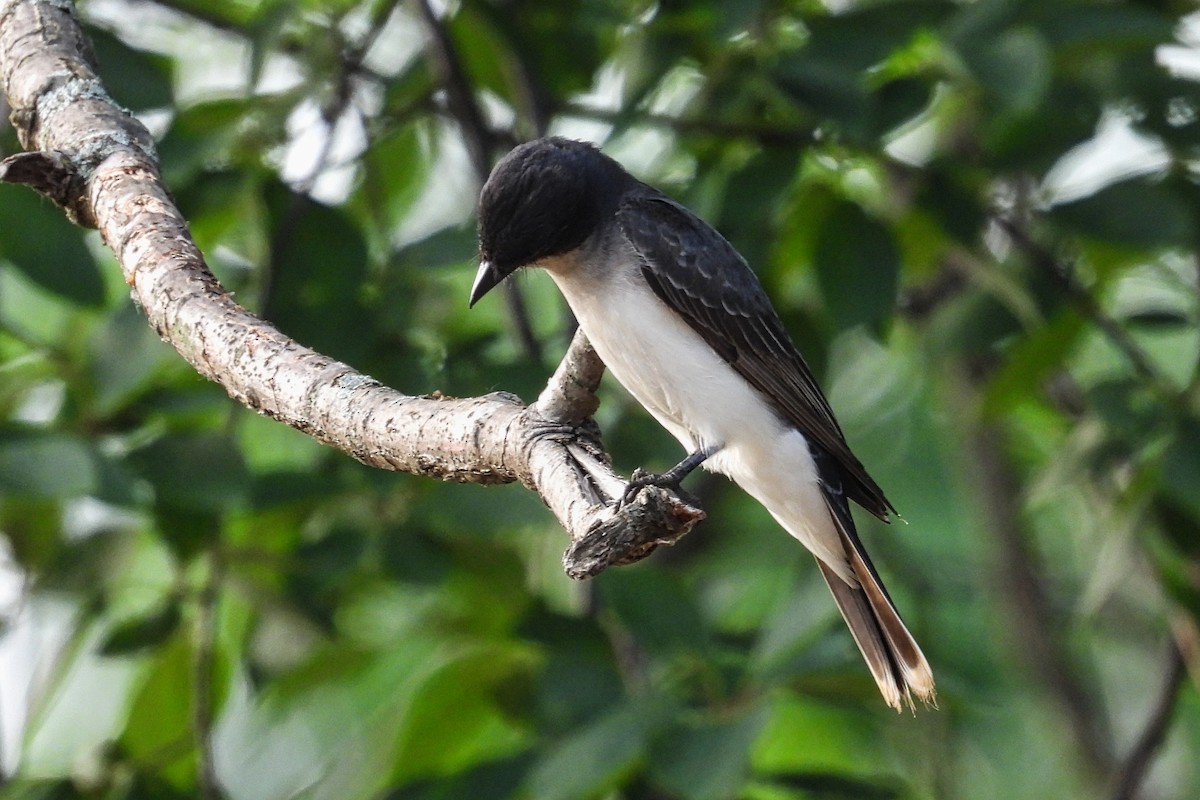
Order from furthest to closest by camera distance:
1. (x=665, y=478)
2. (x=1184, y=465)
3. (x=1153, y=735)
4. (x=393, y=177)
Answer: (x=393, y=177) → (x=1153, y=735) → (x=1184, y=465) → (x=665, y=478)

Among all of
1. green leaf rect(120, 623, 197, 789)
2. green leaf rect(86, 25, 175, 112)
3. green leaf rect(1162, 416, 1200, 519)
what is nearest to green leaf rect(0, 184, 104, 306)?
green leaf rect(86, 25, 175, 112)

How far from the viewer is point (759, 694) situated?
3848mm

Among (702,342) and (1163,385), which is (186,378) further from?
(1163,385)

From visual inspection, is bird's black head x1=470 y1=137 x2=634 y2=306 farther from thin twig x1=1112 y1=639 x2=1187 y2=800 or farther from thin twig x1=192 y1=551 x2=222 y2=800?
thin twig x1=1112 y1=639 x2=1187 y2=800

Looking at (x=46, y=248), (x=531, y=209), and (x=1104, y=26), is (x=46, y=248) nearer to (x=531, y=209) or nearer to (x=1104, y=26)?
(x=531, y=209)

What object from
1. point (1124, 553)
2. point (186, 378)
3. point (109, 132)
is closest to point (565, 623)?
point (186, 378)

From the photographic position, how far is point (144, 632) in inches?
175

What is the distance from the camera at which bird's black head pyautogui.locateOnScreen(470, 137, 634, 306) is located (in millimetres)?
3547

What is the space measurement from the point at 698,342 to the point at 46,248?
5.72ft

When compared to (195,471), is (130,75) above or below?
above

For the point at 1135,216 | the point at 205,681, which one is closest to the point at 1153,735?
the point at 1135,216

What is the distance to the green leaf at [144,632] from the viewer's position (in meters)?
4.43

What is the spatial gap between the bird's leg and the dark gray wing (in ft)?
1.04

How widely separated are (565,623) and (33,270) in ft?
5.97
